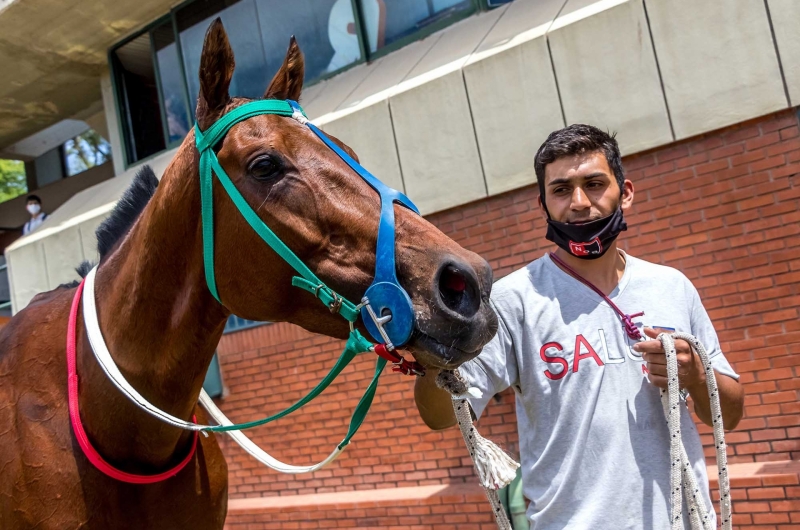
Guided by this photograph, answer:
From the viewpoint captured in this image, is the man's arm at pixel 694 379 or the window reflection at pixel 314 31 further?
the window reflection at pixel 314 31

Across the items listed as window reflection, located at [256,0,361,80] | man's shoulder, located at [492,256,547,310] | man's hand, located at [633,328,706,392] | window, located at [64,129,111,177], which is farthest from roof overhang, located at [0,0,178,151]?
man's hand, located at [633,328,706,392]

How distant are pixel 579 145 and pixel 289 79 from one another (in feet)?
3.26

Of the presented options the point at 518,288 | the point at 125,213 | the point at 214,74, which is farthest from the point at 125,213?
the point at 518,288

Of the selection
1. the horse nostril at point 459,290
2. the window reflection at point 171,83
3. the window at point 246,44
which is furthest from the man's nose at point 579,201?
the window reflection at point 171,83

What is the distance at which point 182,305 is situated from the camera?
7.38 ft

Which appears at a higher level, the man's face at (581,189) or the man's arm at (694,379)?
the man's face at (581,189)

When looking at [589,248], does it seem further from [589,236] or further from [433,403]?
[433,403]

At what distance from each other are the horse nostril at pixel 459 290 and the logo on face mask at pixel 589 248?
0.53 meters

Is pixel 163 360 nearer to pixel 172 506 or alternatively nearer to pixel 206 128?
pixel 172 506

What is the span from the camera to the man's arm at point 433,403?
205 cm

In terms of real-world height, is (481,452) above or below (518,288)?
below

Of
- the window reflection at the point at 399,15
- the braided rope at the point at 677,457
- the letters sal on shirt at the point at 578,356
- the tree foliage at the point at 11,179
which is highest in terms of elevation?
the tree foliage at the point at 11,179

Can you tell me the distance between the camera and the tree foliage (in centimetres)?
1591

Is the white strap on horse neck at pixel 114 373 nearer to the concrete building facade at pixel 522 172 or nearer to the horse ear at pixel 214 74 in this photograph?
the horse ear at pixel 214 74
